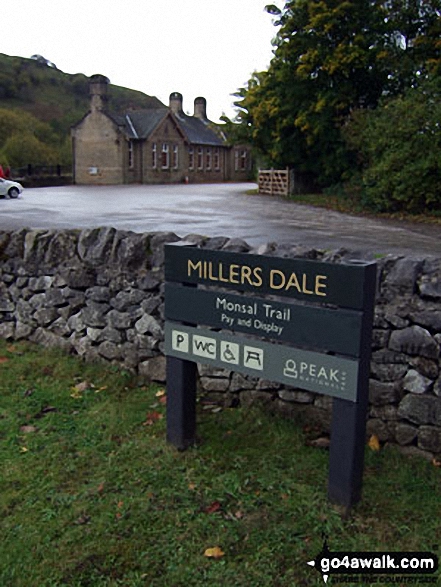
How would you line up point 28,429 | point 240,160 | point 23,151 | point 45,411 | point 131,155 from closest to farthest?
point 28,429 < point 45,411 < point 23,151 < point 131,155 < point 240,160

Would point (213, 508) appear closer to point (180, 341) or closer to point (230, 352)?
point (230, 352)

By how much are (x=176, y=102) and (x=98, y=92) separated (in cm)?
1767

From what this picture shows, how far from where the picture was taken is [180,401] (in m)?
4.46

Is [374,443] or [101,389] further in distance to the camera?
[101,389]

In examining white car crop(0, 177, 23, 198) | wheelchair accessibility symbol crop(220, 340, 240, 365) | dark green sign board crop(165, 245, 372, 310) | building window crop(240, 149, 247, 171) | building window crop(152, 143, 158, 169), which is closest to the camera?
dark green sign board crop(165, 245, 372, 310)

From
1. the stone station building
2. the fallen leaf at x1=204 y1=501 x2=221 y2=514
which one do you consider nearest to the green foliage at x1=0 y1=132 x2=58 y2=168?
the stone station building

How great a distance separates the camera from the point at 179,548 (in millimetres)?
3404

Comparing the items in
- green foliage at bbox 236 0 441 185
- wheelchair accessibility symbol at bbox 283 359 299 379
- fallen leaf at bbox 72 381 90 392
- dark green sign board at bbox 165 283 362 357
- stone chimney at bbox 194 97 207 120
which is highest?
stone chimney at bbox 194 97 207 120

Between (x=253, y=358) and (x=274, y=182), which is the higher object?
(x=274, y=182)

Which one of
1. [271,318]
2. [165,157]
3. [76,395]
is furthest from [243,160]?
[271,318]

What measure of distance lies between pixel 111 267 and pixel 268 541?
3.28m

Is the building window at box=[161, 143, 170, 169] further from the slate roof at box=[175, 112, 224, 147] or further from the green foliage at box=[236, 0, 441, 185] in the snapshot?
the green foliage at box=[236, 0, 441, 185]
